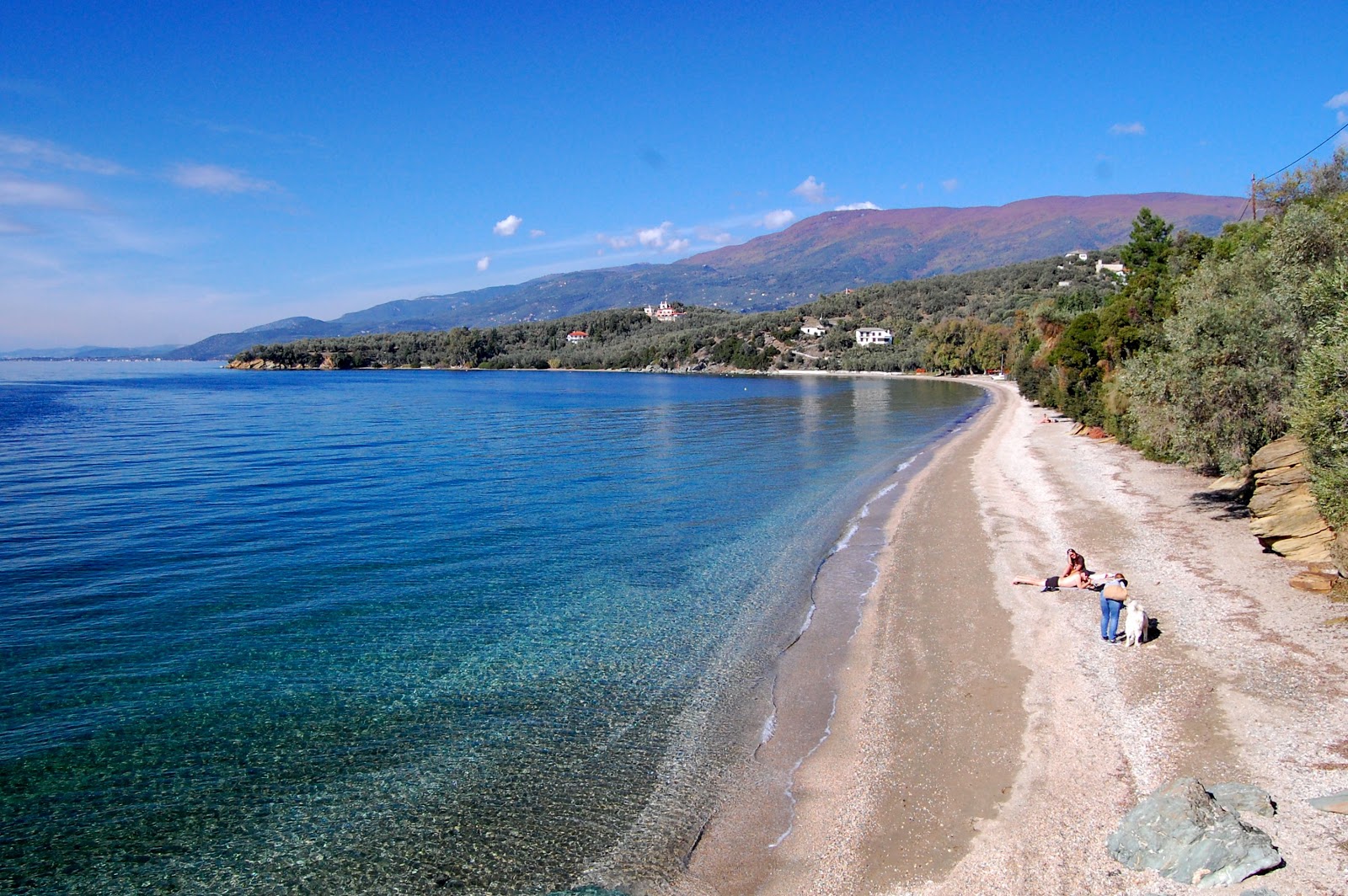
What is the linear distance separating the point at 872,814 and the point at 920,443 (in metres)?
36.2

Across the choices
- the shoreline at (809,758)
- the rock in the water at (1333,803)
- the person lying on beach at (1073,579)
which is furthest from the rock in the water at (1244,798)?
the person lying on beach at (1073,579)

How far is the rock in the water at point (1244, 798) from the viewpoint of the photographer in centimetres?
722

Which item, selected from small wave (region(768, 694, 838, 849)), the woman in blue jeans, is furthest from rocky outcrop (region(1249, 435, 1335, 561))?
small wave (region(768, 694, 838, 849))

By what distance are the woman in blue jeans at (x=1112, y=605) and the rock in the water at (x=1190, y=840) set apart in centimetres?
515

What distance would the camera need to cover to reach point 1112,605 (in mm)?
12141

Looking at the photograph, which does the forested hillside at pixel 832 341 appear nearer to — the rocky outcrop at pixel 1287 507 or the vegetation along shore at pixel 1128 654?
the vegetation along shore at pixel 1128 654

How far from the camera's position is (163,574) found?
16.4 metres

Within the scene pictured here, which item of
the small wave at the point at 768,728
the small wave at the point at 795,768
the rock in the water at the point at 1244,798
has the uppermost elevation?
the rock in the water at the point at 1244,798

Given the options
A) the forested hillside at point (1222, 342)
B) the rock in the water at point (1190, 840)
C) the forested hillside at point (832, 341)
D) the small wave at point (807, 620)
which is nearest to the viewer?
the rock in the water at point (1190, 840)

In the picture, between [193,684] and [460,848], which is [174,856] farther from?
[193,684]

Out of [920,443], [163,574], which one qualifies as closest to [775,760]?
[163,574]

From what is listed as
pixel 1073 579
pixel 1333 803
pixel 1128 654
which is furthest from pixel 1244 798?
pixel 1073 579

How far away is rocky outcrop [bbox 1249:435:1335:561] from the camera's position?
14.9m

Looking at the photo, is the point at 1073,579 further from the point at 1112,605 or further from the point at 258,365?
the point at 258,365
